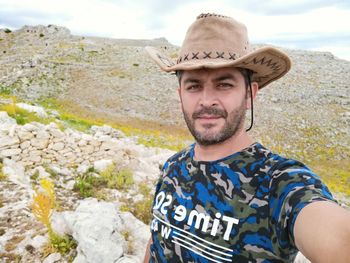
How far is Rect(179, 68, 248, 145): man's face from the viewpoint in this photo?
2.12m

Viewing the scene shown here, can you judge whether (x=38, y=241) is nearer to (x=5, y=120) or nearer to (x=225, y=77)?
(x=225, y=77)

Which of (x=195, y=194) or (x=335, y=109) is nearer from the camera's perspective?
(x=195, y=194)

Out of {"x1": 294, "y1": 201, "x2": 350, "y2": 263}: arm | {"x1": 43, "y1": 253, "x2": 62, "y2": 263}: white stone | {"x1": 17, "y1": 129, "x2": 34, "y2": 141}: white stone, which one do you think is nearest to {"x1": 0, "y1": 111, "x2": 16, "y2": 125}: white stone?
{"x1": 17, "y1": 129, "x2": 34, "y2": 141}: white stone

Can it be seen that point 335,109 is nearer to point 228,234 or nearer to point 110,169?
point 110,169

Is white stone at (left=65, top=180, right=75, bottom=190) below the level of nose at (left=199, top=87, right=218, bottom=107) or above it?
below

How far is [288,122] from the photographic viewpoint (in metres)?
26.0

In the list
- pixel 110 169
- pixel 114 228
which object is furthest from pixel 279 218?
pixel 110 169

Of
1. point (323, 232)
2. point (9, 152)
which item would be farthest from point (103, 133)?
point (323, 232)

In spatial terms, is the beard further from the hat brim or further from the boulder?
the boulder

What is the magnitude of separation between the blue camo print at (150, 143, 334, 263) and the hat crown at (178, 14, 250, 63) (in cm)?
69

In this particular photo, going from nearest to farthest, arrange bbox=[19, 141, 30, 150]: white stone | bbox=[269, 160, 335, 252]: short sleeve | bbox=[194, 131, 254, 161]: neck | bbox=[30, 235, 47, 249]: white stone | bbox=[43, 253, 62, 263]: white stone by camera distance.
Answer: bbox=[269, 160, 335, 252]: short sleeve → bbox=[194, 131, 254, 161]: neck → bbox=[43, 253, 62, 263]: white stone → bbox=[30, 235, 47, 249]: white stone → bbox=[19, 141, 30, 150]: white stone

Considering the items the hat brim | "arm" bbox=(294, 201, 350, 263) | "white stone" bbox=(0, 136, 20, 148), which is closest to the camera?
"arm" bbox=(294, 201, 350, 263)

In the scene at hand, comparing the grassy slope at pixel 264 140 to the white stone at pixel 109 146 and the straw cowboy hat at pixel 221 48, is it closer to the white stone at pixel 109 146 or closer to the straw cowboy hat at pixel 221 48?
the white stone at pixel 109 146

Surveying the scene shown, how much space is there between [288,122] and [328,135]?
Result: 3.26 meters
